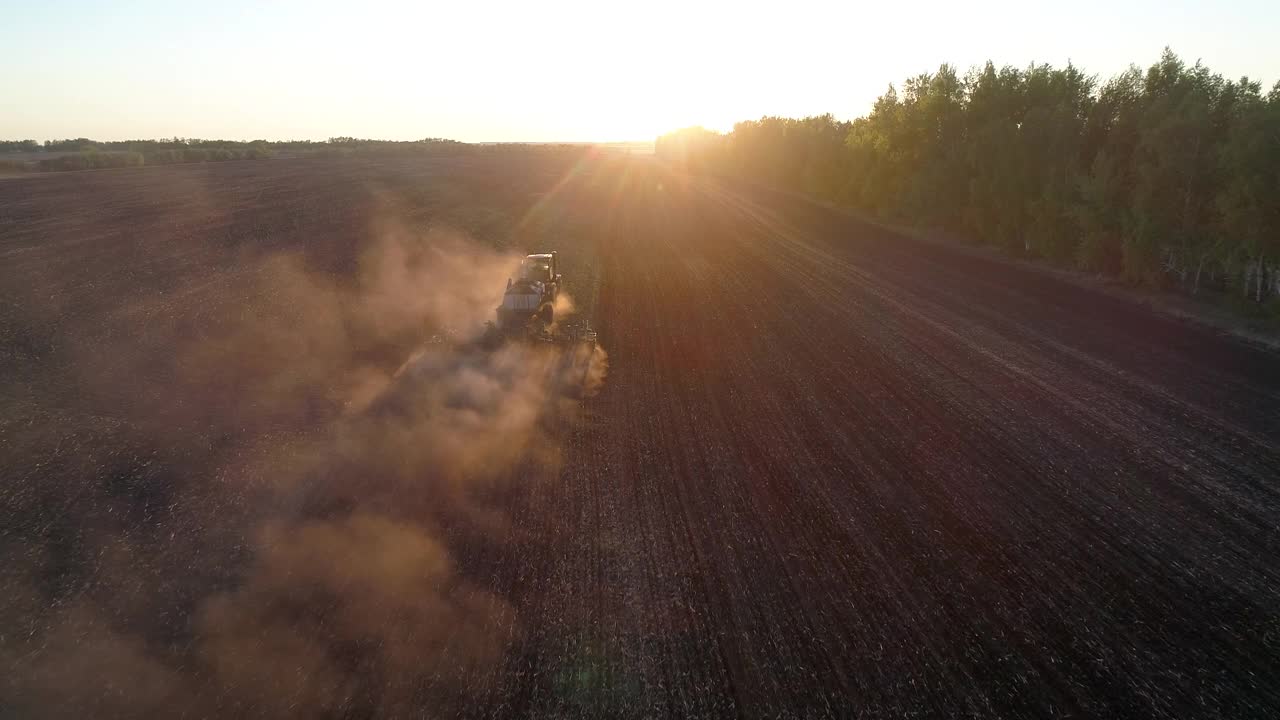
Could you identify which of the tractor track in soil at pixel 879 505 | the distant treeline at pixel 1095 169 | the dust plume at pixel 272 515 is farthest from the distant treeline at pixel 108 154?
the distant treeline at pixel 1095 169

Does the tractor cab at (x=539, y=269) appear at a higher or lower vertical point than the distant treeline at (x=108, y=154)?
lower

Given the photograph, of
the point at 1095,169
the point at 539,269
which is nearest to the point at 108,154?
the point at 539,269

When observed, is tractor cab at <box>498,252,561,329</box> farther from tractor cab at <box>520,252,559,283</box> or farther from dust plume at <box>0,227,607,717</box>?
dust plume at <box>0,227,607,717</box>

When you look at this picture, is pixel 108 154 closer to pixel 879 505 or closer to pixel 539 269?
pixel 539 269

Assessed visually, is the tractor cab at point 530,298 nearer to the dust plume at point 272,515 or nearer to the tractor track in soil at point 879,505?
the dust plume at point 272,515

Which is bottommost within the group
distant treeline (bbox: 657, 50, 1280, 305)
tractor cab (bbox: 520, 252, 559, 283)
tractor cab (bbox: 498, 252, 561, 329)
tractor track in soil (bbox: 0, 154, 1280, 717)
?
tractor track in soil (bbox: 0, 154, 1280, 717)

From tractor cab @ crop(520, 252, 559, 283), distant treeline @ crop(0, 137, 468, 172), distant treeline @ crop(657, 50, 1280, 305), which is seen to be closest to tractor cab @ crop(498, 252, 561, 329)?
tractor cab @ crop(520, 252, 559, 283)
